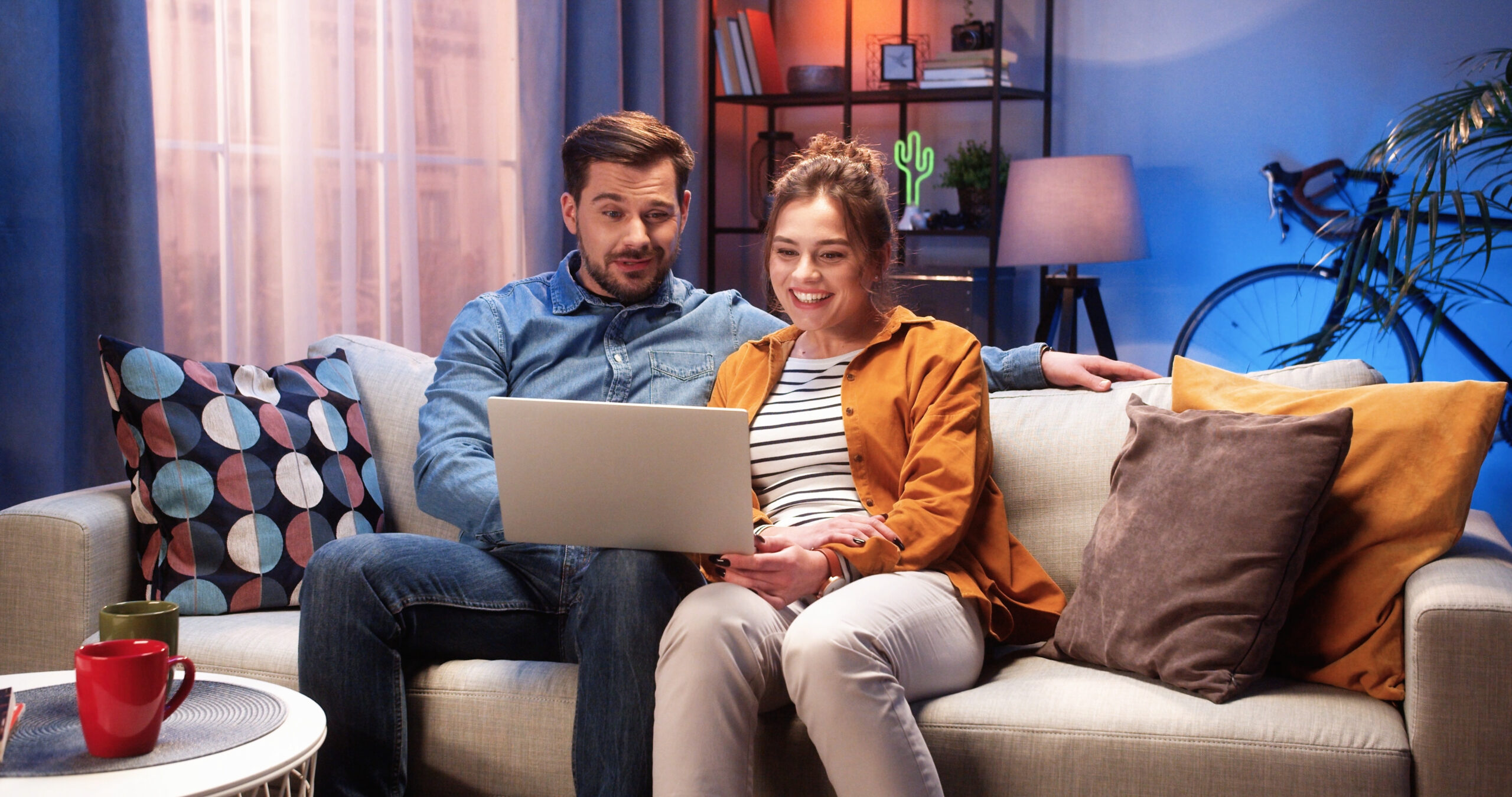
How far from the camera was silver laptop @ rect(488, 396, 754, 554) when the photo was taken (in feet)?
4.31

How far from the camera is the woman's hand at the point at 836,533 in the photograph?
5.04 ft

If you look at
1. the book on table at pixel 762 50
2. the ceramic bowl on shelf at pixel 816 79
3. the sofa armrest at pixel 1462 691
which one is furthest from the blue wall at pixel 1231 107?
the sofa armrest at pixel 1462 691

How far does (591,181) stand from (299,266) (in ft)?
3.28

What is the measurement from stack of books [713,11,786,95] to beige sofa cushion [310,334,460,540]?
2.05 m

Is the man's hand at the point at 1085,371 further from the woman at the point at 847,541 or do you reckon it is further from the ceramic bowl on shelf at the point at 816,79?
the ceramic bowl on shelf at the point at 816,79

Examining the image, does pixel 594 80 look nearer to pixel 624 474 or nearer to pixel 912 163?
pixel 912 163

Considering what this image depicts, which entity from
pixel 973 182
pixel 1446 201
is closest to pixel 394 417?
pixel 973 182

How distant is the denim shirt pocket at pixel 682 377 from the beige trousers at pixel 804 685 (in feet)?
1.63

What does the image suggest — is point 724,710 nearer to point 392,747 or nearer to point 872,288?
point 392,747

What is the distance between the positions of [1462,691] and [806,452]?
0.83 meters

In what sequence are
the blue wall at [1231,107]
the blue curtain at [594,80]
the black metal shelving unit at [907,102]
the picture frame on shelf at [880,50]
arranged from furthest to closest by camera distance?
the picture frame on shelf at [880,50] → the black metal shelving unit at [907,102] → the blue wall at [1231,107] → the blue curtain at [594,80]

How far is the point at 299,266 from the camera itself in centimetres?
264

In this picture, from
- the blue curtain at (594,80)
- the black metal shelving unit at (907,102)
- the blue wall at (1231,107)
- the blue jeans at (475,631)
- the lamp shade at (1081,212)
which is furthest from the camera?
the black metal shelving unit at (907,102)

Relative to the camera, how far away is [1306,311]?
12.3 feet
